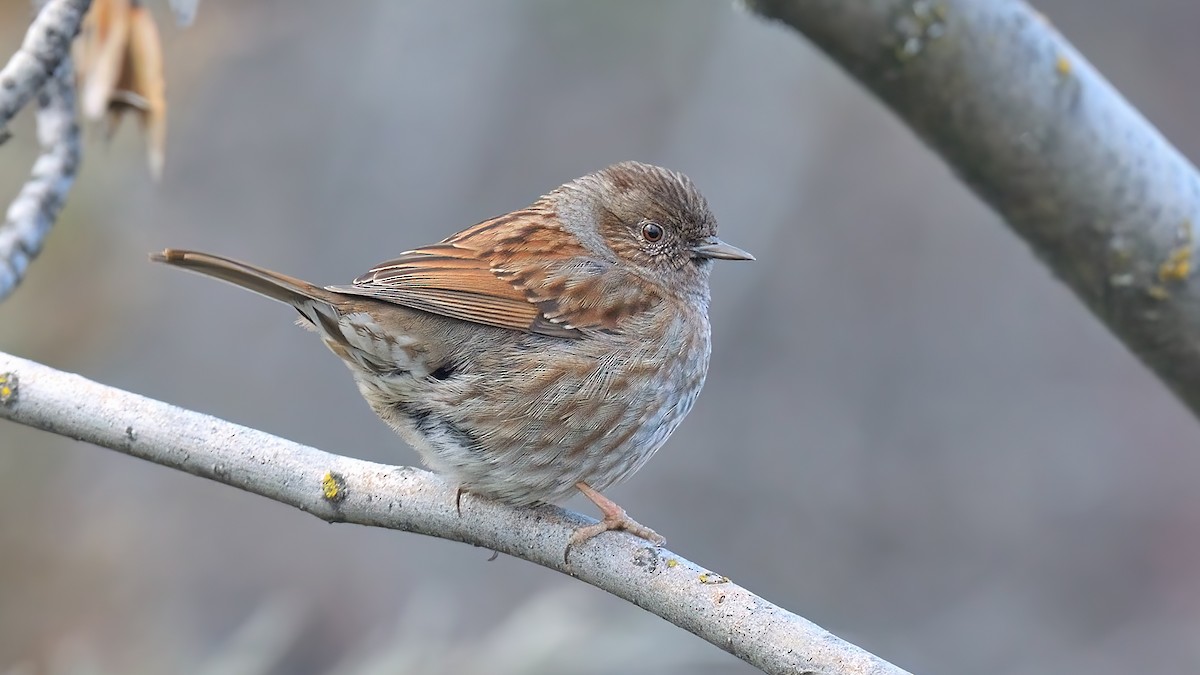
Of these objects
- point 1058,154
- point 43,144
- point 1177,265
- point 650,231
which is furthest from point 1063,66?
point 43,144

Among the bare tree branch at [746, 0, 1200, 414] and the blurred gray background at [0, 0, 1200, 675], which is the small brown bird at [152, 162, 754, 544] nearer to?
the bare tree branch at [746, 0, 1200, 414]

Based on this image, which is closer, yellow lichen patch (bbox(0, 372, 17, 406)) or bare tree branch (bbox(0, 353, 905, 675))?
bare tree branch (bbox(0, 353, 905, 675))

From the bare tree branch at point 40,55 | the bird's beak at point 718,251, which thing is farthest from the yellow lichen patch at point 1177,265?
the bare tree branch at point 40,55

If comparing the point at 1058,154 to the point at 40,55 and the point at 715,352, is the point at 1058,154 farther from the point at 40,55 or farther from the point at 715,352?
the point at 715,352

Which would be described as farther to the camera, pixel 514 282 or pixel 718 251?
pixel 718 251

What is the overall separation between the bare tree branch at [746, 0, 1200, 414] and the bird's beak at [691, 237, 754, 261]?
25.9 inches

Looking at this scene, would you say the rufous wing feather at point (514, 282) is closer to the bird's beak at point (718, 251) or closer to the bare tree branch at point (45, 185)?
the bird's beak at point (718, 251)

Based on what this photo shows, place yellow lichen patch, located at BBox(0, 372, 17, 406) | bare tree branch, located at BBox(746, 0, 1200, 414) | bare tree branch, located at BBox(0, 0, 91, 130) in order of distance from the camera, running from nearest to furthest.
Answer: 1. yellow lichen patch, located at BBox(0, 372, 17, 406)
2. bare tree branch, located at BBox(0, 0, 91, 130)
3. bare tree branch, located at BBox(746, 0, 1200, 414)

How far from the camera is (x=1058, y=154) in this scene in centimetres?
337

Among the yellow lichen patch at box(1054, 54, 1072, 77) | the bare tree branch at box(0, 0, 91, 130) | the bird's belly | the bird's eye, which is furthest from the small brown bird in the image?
the yellow lichen patch at box(1054, 54, 1072, 77)

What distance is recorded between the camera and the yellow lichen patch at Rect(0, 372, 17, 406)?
8.35ft

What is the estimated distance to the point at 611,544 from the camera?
2.70 metres

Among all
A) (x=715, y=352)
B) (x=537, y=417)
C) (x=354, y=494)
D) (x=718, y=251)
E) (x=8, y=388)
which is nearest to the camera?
(x=8, y=388)

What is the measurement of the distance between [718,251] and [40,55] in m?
1.95
